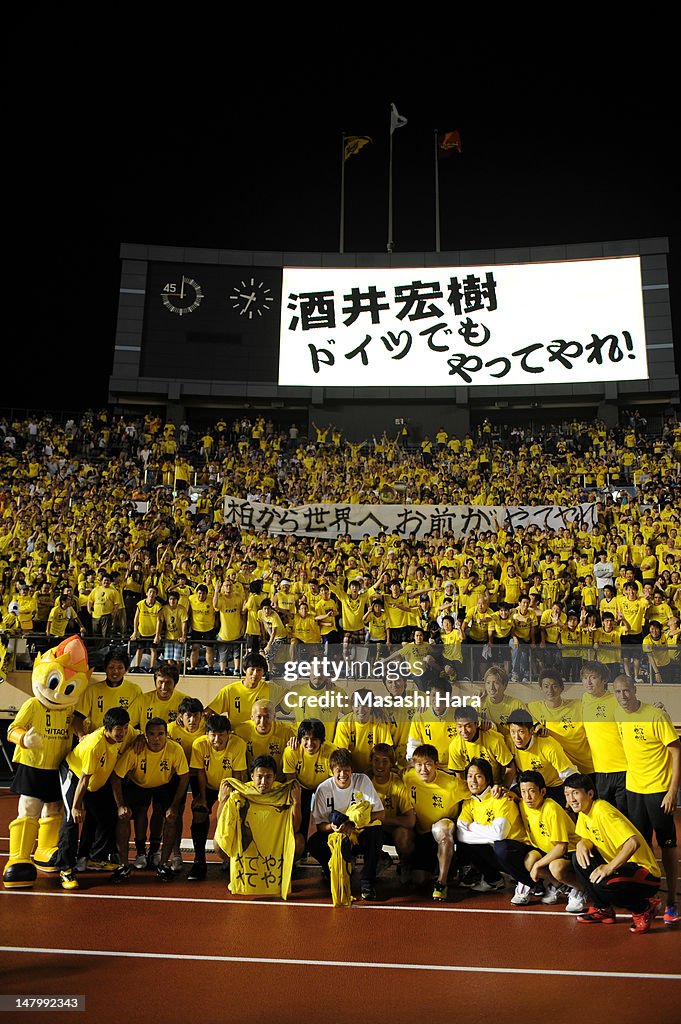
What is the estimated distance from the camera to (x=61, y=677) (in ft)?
21.5

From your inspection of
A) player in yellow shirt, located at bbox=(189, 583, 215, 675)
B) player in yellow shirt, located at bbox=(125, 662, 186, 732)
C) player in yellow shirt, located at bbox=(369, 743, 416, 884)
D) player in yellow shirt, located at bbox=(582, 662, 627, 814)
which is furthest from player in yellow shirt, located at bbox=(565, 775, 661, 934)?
player in yellow shirt, located at bbox=(189, 583, 215, 675)

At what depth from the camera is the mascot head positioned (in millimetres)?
6527

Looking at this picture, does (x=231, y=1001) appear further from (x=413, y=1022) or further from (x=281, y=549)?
(x=281, y=549)

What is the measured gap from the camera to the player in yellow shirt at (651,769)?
5.78m

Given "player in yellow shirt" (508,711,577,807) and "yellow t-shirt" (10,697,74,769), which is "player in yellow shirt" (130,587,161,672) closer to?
"yellow t-shirt" (10,697,74,769)

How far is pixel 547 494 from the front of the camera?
65.8ft

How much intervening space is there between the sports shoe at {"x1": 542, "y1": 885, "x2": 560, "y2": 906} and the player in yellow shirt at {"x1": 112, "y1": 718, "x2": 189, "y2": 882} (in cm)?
313

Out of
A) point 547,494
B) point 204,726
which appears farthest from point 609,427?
point 204,726

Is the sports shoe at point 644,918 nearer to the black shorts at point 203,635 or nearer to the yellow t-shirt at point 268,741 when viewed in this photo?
the yellow t-shirt at point 268,741

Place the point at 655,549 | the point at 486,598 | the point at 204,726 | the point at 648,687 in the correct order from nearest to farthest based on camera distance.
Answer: the point at 204,726 < the point at 648,687 < the point at 486,598 < the point at 655,549

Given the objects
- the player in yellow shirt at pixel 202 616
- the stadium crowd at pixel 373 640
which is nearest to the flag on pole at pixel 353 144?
the stadium crowd at pixel 373 640

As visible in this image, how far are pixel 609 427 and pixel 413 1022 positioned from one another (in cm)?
2561

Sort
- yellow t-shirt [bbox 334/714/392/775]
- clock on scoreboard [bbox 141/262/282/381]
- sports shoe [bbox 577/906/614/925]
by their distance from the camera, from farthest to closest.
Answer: clock on scoreboard [bbox 141/262/282/381], yellow t-shirt [bbox 334/714/392/775], sports shoe [bbox 577/906/614/925]

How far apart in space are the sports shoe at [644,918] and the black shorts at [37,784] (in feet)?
15.3
